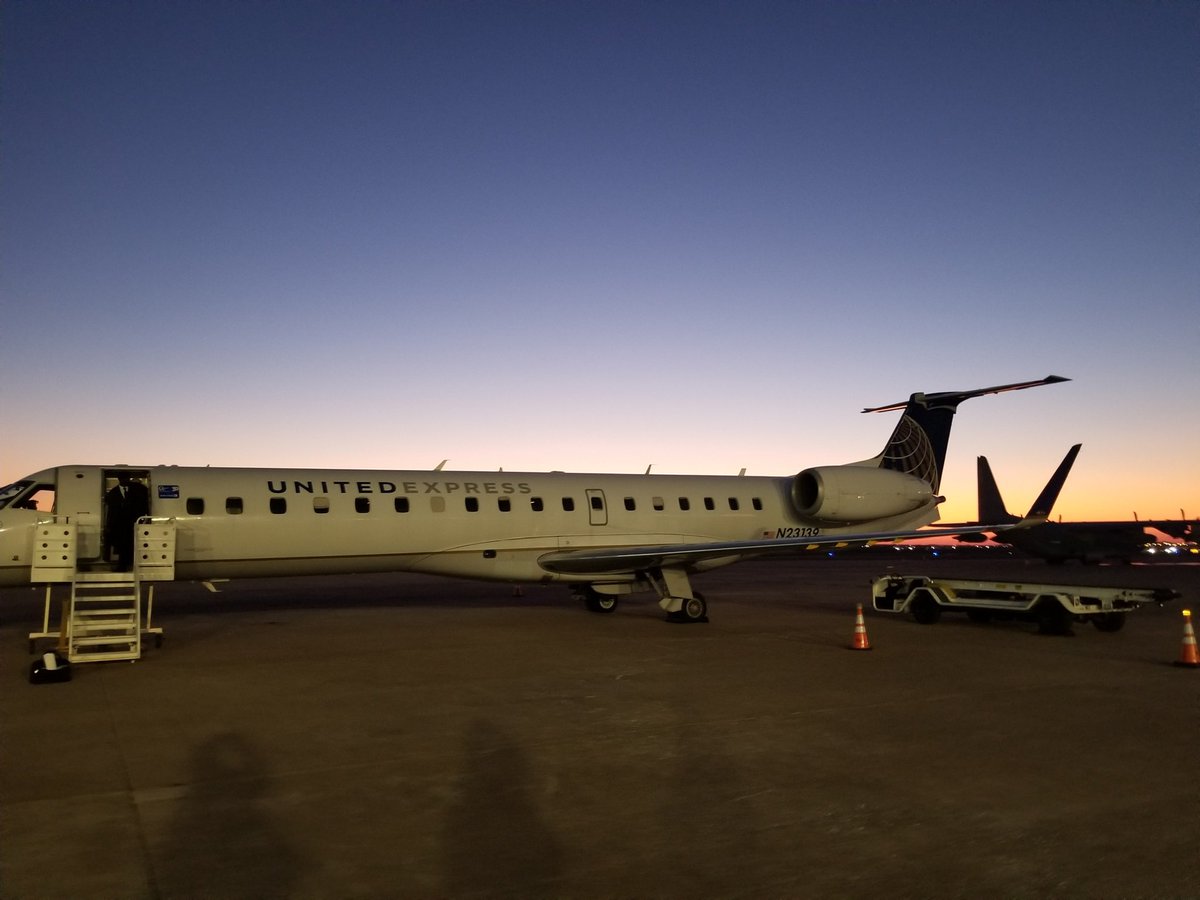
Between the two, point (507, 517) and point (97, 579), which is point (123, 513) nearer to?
point (97, 579)

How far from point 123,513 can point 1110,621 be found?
51.8 feet

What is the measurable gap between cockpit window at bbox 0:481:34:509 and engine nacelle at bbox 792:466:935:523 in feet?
46.5

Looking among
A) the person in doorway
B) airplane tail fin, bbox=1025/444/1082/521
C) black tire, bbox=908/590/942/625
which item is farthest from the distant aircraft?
the person in doorway

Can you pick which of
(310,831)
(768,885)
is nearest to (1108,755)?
(768,885)

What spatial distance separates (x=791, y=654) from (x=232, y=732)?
7053mm

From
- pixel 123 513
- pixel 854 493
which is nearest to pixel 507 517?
pixel 123 513

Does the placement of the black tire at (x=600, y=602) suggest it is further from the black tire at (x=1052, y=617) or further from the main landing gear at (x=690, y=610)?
the black tire at (x=1052, y=617)

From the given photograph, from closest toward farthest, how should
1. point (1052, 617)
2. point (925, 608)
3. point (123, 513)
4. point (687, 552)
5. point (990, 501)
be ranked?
point (1052, 617)
point (123, 513)
point (687, 552)
point (925, 608)
point (990, 501)

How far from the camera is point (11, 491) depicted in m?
12.6

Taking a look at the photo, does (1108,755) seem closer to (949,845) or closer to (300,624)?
(949,845)

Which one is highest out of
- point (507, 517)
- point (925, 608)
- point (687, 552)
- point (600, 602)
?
point (507, 517)

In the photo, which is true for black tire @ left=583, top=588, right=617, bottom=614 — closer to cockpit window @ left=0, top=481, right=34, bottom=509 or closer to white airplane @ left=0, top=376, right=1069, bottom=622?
white airplane @ left=0, top=376, right=1069, bottom=622

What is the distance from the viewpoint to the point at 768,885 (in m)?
4.17

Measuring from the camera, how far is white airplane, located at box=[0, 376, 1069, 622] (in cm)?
1322
